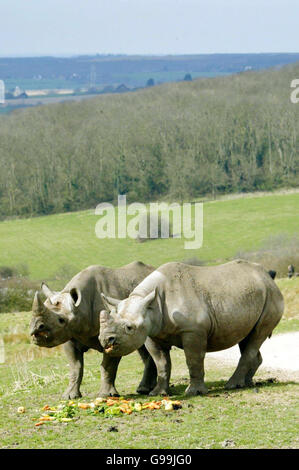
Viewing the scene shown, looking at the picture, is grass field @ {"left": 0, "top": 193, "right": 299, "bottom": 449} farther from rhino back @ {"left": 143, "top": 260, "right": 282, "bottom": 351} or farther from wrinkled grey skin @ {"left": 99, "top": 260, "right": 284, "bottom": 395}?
rhino back @ {"left": 143, "top": 260, "right": 282, "bottom": 351}

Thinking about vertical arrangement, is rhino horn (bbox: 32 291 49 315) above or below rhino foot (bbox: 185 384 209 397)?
above

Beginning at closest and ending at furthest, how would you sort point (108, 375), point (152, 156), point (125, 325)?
1. point (125, 325)
2. point (108, 375)
3. point (152, 156)

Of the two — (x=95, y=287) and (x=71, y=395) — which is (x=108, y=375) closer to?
(x=71, y=395)

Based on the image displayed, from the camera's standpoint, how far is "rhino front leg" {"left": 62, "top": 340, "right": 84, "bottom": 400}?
A: 700 inches

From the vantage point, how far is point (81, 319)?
17.2m

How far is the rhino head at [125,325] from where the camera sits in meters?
15.4

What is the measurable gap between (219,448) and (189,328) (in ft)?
11.9

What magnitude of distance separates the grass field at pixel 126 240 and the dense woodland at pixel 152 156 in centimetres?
447

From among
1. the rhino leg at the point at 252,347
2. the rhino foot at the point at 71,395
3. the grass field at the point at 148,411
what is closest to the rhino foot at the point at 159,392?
the grass field at the point at 148,411

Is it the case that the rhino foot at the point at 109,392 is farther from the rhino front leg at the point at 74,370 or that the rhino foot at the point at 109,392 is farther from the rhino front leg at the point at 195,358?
the rhino front leg at the point at 195,358

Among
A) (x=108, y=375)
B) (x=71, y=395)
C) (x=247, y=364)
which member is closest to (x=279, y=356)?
(x=247, y=364)

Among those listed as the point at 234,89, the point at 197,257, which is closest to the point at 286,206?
the point at 197,257

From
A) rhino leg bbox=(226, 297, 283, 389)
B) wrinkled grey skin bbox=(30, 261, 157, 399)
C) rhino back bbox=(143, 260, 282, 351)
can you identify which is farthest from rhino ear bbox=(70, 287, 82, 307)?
rhino leg bbox=(226, 297, 283, 389)

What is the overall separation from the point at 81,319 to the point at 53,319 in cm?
82
